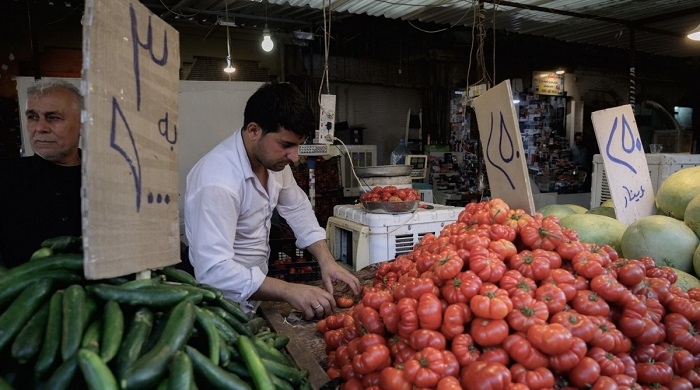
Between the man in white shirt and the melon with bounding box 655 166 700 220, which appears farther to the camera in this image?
the melon with bounding box 655 166 700 220

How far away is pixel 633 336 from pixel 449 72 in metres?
11.0

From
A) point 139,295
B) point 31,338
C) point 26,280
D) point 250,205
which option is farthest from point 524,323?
point 250,205

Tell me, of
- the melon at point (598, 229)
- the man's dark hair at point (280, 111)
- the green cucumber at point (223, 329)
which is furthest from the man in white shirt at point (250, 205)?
the melon at point (598, 229)

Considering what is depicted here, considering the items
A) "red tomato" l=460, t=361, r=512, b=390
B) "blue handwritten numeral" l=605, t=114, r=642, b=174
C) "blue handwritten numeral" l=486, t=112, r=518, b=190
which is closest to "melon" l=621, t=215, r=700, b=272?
"blue handwritten numeral" l=605, t=114, r=642, b=174

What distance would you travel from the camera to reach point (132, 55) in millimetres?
1351

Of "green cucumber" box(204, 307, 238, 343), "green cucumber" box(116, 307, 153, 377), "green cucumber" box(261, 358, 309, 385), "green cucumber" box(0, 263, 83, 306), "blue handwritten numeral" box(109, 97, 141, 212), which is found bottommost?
"green cucumber" box(261, 358, 309, 385)

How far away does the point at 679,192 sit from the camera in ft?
9.34

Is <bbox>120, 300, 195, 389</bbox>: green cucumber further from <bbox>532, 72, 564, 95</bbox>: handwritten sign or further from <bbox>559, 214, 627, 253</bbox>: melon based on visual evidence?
<bbox>532, 72, 564, 95</bbox>: handwritten sign

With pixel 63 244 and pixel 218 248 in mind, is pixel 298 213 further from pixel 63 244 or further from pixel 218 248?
pixel 63 244

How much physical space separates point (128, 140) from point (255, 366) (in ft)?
2.34

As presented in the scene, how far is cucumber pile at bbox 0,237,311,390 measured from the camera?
1114 mm

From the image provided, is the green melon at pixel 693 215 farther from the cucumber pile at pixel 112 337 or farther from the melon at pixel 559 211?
the cucumber pile at pixel 112 337

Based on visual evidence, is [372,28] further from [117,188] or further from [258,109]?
[117,188]

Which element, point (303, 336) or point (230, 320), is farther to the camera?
point (303, 336)
